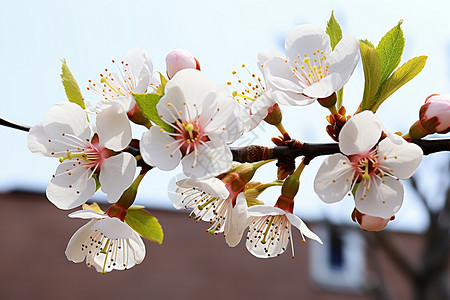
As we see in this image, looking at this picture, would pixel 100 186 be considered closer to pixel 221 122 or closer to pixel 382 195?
pixel 221 122

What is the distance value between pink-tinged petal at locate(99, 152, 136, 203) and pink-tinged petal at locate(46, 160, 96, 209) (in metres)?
0.04

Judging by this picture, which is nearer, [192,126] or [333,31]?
[192,126]

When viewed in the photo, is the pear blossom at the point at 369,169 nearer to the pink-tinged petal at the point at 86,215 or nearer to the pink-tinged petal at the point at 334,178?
the pink-tinged petal at the point at 334,178

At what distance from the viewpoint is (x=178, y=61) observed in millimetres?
940

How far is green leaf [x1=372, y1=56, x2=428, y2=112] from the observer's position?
3.03 ft

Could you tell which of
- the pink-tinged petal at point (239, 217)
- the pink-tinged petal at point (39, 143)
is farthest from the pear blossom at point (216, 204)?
the pink-tinged petal at point (39, 143)

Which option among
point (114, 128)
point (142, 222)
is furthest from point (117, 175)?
point (142, 222)

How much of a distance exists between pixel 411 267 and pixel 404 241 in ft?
12.5

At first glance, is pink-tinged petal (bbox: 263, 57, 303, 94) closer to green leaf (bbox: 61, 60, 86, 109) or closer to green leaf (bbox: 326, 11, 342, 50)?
green leaf (bbox: 326, 11, 342, 50)

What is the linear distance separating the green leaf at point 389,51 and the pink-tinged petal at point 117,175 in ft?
1.43

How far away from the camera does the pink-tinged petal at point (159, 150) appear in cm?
81

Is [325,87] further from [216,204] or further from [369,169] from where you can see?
[216,204]

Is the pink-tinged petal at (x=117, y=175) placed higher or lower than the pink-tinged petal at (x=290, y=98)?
lower

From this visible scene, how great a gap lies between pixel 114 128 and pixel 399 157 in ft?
1.42
